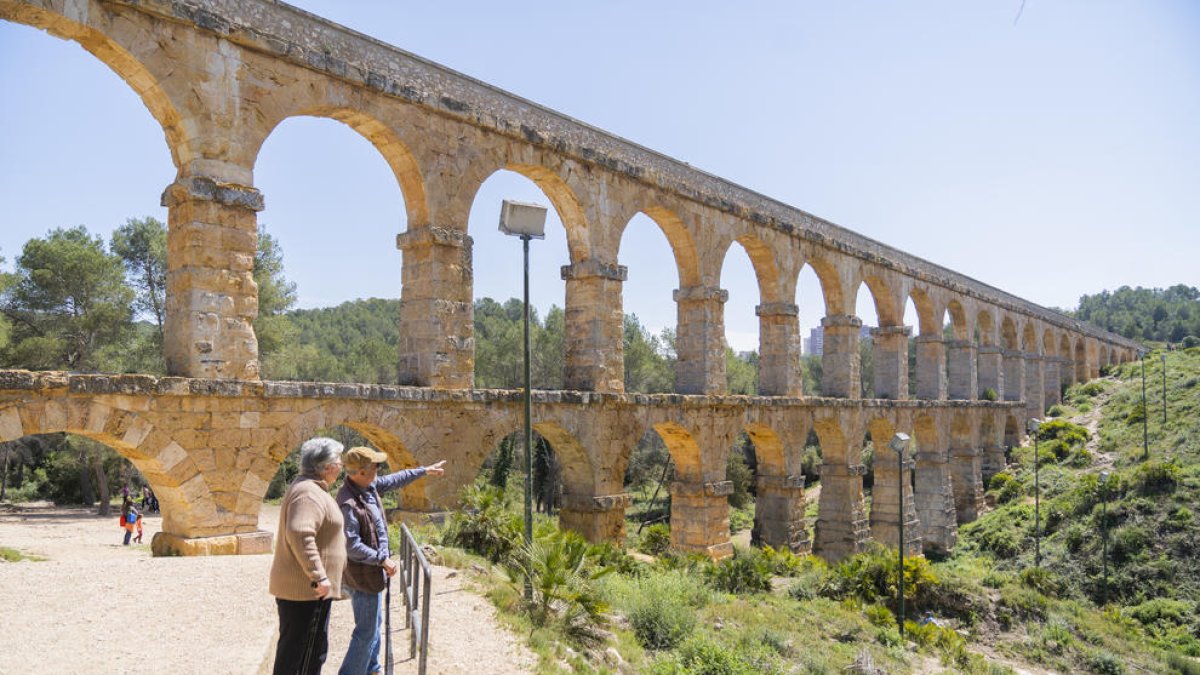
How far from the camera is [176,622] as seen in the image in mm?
5371

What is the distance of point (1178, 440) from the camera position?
25.8m

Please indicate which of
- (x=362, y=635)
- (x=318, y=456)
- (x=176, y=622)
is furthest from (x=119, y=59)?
(x=362, y=635)

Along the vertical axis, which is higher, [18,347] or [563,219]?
[563,219]

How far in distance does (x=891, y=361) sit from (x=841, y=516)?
213 inches

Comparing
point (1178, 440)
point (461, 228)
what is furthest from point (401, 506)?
point (1178, 440)

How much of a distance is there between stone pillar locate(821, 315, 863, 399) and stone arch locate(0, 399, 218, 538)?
47.3 feet

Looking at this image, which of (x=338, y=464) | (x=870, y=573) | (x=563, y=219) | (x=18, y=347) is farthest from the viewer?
(x=18, y=347)

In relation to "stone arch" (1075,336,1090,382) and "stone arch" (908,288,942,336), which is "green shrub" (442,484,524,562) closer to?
"stone arch" (908,288,942,336)

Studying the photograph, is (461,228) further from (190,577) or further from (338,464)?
(338,464)

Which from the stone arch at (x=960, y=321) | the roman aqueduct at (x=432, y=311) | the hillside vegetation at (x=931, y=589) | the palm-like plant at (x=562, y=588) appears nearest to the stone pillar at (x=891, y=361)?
the roman aqueduct at (x=432, y=311)

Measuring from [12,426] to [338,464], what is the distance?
192 inches

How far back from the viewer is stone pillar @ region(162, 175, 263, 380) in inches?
333

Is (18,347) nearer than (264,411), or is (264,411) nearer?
(264,411)

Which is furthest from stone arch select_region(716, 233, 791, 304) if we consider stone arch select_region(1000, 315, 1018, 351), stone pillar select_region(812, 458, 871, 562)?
stone arch select_region(1000, 315, 1018, 351)
